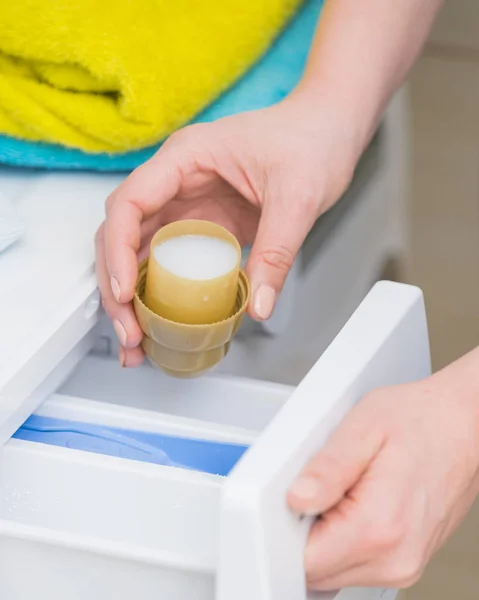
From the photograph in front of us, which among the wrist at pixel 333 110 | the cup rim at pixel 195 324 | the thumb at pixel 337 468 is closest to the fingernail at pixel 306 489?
the thumb at pixel 337 468

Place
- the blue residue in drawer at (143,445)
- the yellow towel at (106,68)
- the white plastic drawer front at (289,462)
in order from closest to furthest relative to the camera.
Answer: the white plastic drawer front at (289,462) < the blue residue in drawer at (143,445) < the yellow towel at (106,68)

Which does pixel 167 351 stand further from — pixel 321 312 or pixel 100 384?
pixel 321 312

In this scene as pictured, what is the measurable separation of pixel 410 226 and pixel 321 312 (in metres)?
0.58

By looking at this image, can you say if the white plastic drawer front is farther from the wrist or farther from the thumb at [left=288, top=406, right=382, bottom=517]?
the wrist

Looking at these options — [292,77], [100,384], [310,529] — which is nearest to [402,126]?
[292,77]

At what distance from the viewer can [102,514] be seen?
0.46 meters

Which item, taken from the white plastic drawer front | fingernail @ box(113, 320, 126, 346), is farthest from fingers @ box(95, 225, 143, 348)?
the white plastic drawer front

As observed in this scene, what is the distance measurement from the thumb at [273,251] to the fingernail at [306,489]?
6.5 inches

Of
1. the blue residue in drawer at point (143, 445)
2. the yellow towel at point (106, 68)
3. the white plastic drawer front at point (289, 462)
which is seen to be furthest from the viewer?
the yellow towel at point (106, 68)

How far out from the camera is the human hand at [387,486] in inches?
16.4

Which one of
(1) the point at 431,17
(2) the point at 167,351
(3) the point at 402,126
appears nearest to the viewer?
(2) the point at 167,351

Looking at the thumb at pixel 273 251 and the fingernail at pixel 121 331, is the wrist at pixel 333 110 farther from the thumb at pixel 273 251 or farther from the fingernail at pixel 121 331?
the fingernail at pixel 121 331

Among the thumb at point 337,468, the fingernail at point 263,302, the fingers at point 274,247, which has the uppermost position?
the thumb at point 337,468

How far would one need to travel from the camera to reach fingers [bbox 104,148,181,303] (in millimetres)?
538
